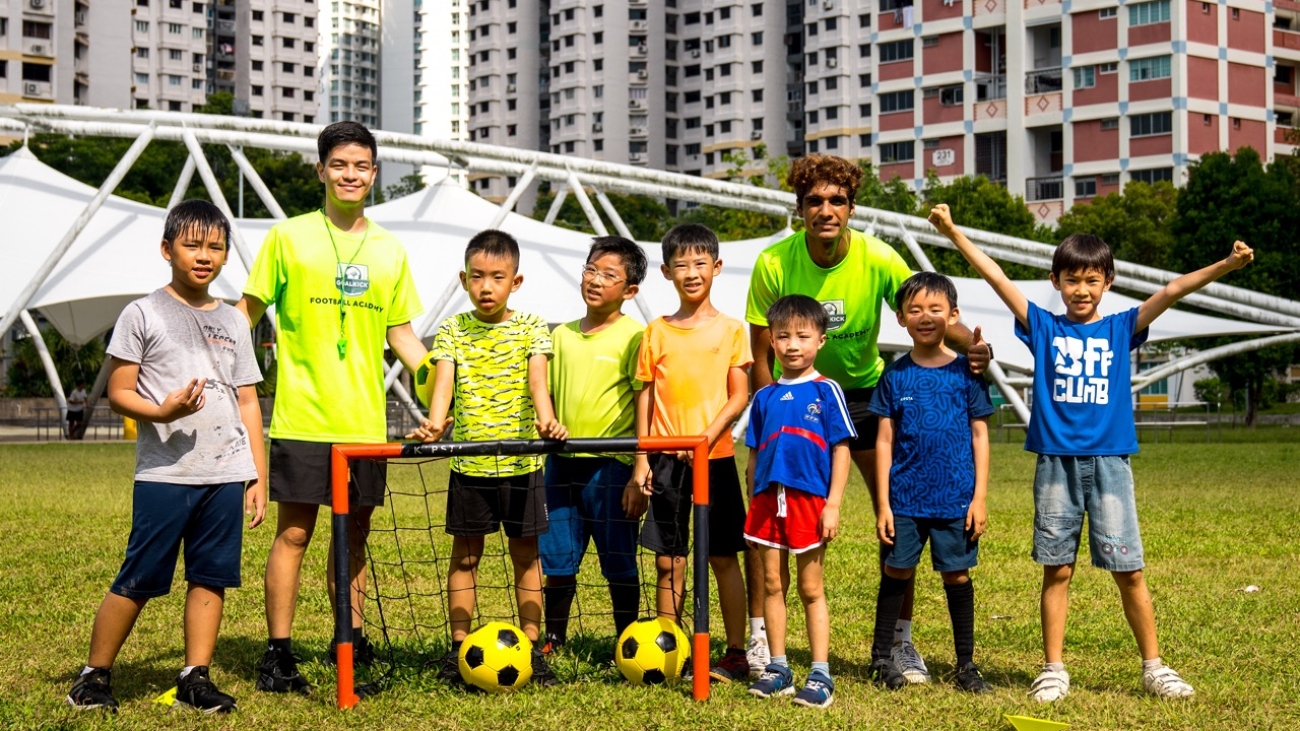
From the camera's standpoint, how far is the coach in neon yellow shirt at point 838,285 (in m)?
5.82

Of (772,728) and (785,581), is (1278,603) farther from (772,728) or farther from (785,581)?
(772,728)

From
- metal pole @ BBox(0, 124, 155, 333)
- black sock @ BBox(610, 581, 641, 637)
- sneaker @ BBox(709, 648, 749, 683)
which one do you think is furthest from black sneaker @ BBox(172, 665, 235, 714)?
metal pole @ BBox(0, 124, 155, 333)

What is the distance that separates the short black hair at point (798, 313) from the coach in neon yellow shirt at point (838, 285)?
13.8 inches

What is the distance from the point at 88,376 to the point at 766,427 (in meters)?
41.8

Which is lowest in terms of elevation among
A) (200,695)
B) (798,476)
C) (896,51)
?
(200,695)

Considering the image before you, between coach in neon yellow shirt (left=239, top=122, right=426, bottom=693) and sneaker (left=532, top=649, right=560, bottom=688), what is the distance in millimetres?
804

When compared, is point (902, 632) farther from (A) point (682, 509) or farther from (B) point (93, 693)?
(B) point (93, 693)

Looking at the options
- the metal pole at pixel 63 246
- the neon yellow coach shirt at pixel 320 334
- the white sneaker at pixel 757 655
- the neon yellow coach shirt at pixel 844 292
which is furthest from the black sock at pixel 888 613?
the metal pole at pixel 63 246

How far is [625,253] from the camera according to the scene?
6.04 meters

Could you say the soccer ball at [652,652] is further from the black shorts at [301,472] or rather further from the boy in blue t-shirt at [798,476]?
the black shorts at [301,472]

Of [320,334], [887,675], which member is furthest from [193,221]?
[887,675]

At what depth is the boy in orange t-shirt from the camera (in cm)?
584

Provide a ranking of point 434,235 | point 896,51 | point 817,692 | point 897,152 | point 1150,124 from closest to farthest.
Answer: point 817,692 < point 434,235 < point 1150,124 < point 896,51 < point 897,152

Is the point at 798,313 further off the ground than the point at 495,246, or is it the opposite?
the point at 495,246
